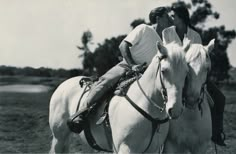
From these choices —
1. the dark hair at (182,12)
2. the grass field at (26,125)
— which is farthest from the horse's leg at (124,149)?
the grass field at (26,125)

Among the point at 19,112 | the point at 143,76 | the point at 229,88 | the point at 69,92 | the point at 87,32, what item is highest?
the point at 143,76

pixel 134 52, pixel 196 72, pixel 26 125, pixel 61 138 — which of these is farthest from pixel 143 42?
pixel 26 125

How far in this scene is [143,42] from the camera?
7.22 meters

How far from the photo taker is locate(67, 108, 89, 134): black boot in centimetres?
741

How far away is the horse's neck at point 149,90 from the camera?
6243 mm

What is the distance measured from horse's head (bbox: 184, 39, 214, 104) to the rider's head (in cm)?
114

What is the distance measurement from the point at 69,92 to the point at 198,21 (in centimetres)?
1701

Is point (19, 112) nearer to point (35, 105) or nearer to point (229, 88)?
point (35, 105)

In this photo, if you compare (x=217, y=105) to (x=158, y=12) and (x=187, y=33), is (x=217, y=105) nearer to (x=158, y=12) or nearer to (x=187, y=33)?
(x=187, y=33)

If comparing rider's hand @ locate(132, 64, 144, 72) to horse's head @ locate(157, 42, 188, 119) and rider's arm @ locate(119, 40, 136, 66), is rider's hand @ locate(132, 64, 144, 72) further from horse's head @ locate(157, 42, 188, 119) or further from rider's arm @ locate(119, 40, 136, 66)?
horse's head @ locate(157, 42, 188, 119)

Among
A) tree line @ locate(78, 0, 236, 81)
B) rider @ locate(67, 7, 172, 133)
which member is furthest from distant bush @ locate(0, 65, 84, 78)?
rider @ locate(67, 7, 172, 133)

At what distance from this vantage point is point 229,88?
21797 mm

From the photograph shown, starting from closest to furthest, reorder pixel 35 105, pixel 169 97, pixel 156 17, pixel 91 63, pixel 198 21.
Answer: pixel 169 97, pixel 156 17, pixel 35 105, pixel 91 63, pixel 198 21

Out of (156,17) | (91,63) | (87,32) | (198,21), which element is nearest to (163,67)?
(156,17)
